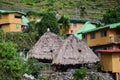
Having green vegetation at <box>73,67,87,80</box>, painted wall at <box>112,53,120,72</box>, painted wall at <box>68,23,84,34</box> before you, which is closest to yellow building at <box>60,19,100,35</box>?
painted wall at <box>68,23,84,34</box>

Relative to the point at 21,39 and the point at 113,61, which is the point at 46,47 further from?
the point at 113,61

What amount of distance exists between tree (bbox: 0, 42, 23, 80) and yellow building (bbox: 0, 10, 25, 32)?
19788 mm

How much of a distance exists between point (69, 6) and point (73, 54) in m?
46.4

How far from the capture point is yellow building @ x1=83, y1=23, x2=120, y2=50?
39388 millimetres

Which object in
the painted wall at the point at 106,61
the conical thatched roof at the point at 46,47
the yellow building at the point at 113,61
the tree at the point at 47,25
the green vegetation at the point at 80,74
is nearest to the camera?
the green vegetation at the point at 80,74

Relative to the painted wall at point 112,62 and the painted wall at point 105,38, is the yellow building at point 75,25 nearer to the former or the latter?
the painted wall at point 105,38

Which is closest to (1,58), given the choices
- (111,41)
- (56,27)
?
(111,41)

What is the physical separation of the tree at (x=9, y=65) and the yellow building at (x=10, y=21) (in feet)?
64.9

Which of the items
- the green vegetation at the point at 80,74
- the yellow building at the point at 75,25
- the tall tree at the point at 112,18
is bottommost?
the green vegetation at the point at 80,74

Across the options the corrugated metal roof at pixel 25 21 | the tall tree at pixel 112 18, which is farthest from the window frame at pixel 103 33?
the corrugated metal roof at pixel 25 21

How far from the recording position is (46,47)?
39344 millimetres

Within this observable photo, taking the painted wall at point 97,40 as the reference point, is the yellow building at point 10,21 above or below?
above

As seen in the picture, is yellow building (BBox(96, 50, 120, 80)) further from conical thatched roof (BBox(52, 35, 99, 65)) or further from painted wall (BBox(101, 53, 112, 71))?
conical thatched roof (BBox(52, 35, 99, 65))

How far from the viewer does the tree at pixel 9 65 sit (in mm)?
26969
